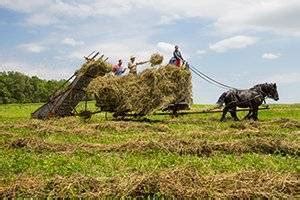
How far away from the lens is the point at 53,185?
8.66 metres

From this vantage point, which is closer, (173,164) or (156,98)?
(173,164)

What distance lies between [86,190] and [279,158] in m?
6.24

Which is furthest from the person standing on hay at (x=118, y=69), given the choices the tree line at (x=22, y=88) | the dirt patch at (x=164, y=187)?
the tree line at (x=22, y=88)

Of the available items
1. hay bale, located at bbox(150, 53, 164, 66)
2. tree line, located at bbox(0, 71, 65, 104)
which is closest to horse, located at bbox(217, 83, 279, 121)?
hay bale, located at bbox(150, 53, 164, 66)

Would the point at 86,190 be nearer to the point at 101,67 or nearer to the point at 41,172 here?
the point at 41,172

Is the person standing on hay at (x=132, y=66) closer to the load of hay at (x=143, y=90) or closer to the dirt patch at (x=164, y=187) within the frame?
the load of hay at (x=143, y=90)

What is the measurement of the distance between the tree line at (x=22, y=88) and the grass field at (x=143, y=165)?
234 ft

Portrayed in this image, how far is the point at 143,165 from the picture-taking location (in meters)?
11.8

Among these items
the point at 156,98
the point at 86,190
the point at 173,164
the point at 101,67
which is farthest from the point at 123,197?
the point at 101,67

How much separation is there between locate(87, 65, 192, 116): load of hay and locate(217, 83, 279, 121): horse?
2.76 metres

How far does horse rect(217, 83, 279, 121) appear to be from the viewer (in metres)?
29.2

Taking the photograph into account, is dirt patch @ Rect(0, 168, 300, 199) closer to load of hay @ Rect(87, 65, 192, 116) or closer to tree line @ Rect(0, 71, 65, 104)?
load of hay @ Rect(87, 65, 192, 116)

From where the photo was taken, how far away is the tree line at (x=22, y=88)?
302 feet

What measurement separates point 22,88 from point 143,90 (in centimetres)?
7105
